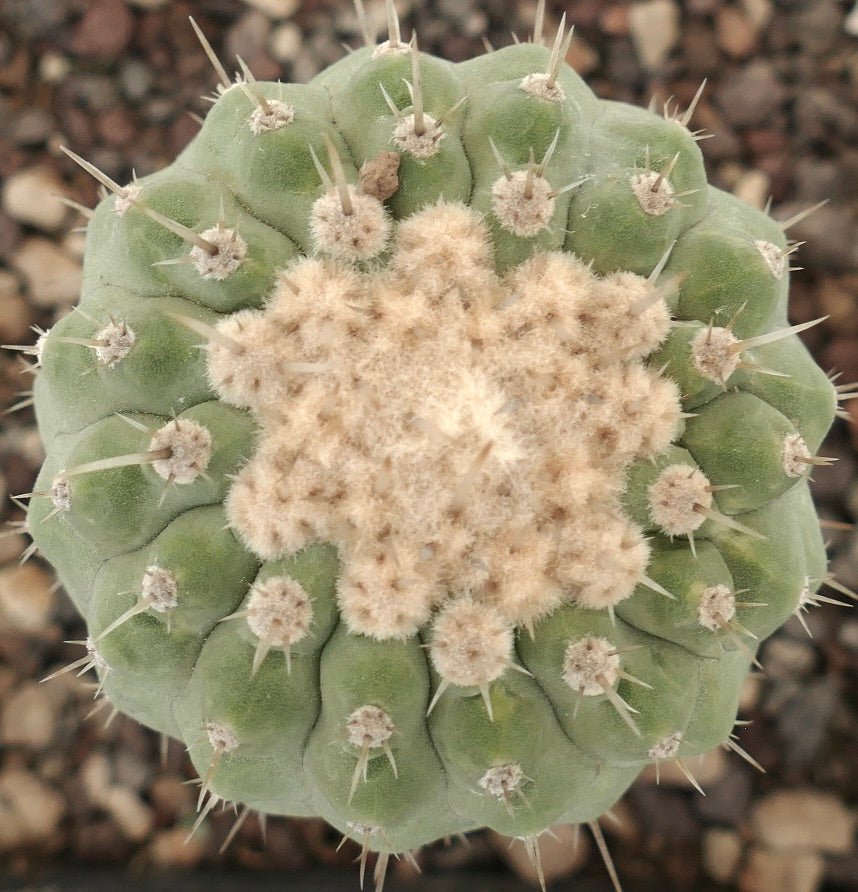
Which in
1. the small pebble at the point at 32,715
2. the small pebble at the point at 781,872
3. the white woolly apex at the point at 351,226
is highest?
the white woolly apex at the point at 351,226

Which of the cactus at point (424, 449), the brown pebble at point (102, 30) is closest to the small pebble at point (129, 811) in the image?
the cactus at point (424, 449)

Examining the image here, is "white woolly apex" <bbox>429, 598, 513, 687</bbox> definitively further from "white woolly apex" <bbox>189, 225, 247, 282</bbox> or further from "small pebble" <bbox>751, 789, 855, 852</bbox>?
"small pebble" <bbox>751, 789, 855, 852</bbox>

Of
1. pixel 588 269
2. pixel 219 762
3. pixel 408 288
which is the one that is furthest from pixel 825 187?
pixel 219 762

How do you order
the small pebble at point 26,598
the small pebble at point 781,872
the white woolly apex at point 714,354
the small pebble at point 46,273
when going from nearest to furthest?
1. the white woolly apex at point 714,354
2. the small pebble at point 781,872
3. the small pebble at point 26,598
4. the small pebble at point 46,273

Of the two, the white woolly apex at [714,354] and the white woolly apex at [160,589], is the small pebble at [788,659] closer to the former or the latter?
the white woolly apex at [714,354]

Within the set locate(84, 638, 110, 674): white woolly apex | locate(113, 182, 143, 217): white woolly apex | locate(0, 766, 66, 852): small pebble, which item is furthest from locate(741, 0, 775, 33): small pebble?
locate(0, 766, 66, 852): small pebble

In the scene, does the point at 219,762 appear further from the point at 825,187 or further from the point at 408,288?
the point at 825,187
